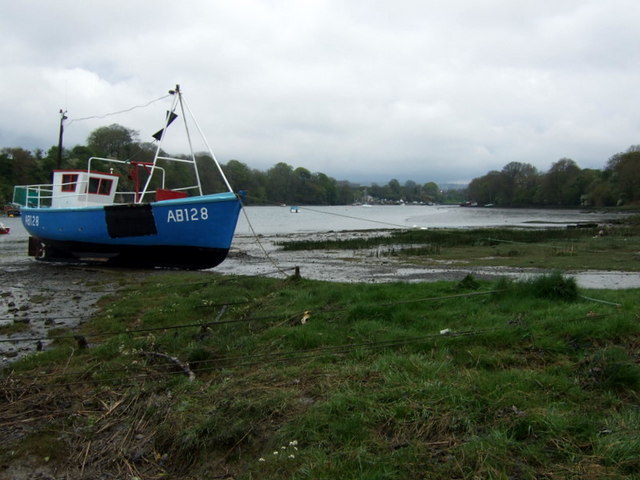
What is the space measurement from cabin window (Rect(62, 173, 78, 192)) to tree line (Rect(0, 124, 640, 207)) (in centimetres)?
1091

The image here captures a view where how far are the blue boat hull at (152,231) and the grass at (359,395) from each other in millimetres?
10421

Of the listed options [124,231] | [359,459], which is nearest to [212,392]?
[359,459]

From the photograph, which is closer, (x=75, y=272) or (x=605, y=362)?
(x=605, y=362)

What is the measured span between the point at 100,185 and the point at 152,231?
18.1ft

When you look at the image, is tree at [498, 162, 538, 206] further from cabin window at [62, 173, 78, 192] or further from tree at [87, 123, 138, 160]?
cabin window at [62, 173, 78, 192]

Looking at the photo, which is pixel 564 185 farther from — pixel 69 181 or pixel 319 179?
pixel 69 181

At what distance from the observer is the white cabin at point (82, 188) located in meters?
21.6

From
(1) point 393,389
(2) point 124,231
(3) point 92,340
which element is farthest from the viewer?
(2) point 124,231

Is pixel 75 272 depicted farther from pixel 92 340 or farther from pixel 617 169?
pixel 617 169

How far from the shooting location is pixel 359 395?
443 cm

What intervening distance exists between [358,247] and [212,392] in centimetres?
2356

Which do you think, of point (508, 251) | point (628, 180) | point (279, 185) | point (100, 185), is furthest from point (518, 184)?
point (100, 185)

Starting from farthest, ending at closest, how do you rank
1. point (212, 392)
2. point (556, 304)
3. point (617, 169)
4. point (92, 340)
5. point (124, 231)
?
point (617, 169), point (124, 231), point (92, 340), point (556, 304), point (212, 392)

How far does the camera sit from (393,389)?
14.6 ft
